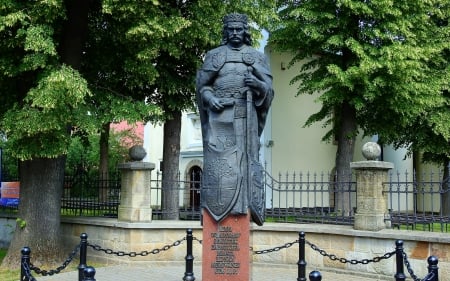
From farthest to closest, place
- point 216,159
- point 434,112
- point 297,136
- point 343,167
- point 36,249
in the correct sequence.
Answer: point 297,136
point 434,112
point 343,167
point 36,249
point 216,159

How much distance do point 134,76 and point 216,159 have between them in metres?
5.72

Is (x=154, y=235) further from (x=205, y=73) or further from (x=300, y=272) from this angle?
(x=205, y=73)

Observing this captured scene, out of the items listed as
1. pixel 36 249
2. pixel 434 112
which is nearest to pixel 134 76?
→ pixel 36 249

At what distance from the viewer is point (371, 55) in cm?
1616

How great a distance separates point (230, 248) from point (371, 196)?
15.1 feet

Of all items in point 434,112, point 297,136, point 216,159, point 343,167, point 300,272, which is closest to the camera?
point 216,159

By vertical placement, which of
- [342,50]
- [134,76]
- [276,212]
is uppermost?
[342,50]

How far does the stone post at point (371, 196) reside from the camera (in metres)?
10.5

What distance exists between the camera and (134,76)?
478 inches

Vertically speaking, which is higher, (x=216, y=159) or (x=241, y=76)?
(x=241, y=76)

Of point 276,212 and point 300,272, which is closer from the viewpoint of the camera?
point 300,272

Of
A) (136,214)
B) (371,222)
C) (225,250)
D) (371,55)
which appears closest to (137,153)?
(136,214)

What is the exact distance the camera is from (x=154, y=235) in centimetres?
1186

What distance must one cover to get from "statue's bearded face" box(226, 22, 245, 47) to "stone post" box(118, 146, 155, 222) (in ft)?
18.2
